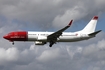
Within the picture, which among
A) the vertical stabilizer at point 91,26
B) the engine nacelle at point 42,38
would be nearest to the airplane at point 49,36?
the engine nacelle at point 42,38

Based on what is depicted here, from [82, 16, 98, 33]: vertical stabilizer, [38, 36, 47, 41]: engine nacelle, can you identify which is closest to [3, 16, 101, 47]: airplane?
[38, 36, 47, 41]: engine nacelle

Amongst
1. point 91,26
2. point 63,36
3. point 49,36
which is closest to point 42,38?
point 49,36

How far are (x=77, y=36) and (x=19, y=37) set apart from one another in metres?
21.0

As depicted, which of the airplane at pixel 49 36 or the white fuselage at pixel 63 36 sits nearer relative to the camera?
the airplane at pixel 49 36

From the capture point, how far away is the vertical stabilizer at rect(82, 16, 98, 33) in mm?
115831

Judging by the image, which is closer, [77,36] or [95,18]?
[77,36]

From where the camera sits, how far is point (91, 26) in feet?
389

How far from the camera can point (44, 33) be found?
351ft

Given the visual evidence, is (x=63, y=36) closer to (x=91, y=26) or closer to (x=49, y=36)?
(x=49, y=36)

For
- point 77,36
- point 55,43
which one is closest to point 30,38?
point 55,43

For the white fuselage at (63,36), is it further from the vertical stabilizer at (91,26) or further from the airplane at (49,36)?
the vertical stabilizer at (91,26)

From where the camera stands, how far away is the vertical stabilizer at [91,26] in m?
116

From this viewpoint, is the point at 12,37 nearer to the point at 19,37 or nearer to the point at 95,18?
→ the point at 19,37

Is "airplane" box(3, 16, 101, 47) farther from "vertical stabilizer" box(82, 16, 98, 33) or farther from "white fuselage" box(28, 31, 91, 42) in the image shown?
"vertical stabilizer" box(82, 16, 98, 33)
